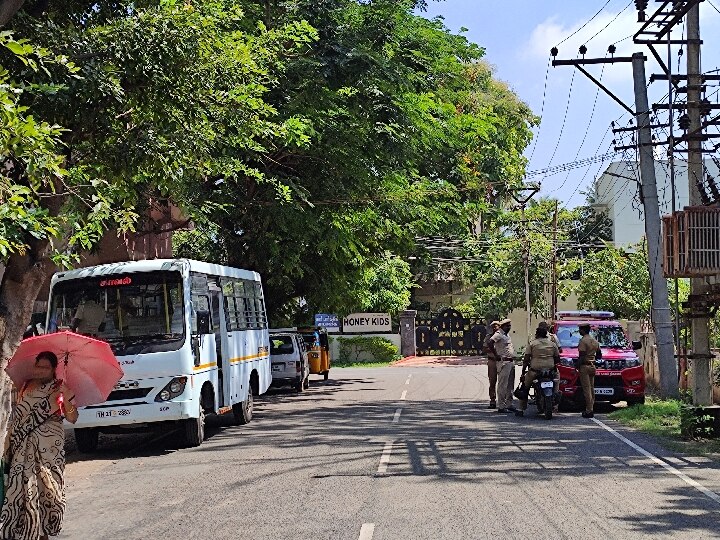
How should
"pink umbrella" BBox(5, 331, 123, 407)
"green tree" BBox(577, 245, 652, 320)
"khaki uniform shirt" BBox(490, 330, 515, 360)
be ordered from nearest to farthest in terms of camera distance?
"pink umbrella" BBox(5, 331, 123, 407) < "khaki uniform shirt" BBox(490, 330, 515, 360) < "green tree" BBox(577, 245, 652, 320)

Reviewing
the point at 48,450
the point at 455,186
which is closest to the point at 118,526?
the point at 48,450

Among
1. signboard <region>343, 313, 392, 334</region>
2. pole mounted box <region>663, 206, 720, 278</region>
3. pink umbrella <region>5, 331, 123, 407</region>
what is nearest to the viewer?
pink umbrella <region>5, 331, 123, 407</region>

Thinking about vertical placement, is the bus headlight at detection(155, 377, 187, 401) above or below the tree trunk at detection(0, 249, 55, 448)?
below

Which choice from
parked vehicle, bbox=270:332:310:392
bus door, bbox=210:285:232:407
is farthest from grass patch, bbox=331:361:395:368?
bus door, bbox=210:285:232:407

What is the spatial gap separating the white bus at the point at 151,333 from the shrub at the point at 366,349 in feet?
133

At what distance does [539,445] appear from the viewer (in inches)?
579

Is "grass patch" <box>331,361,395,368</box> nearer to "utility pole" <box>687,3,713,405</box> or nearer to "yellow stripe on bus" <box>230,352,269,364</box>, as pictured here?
"yellow stripe on bus" <box>230,352,269,364</box>

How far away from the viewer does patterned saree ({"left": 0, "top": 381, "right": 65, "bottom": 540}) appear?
8.24 metres

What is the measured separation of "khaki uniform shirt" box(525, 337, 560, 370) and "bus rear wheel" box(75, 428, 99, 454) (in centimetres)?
849

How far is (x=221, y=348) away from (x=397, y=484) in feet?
24.7

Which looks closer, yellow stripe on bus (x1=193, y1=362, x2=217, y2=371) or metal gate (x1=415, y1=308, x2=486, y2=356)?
yellow stripe on bus (x1=193, y1=362, x2=217, y2=371)

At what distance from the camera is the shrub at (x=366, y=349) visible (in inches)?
2297

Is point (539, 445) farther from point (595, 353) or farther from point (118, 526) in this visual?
point (118, 526)

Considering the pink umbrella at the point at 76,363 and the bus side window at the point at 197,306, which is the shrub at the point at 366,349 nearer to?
the bus side window at the point at 197,306
